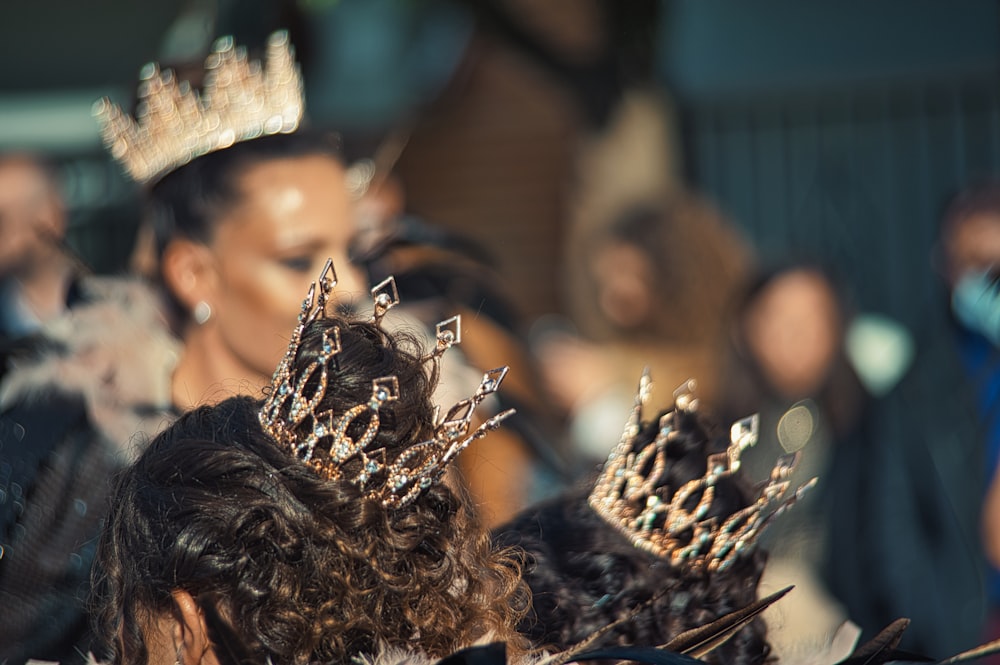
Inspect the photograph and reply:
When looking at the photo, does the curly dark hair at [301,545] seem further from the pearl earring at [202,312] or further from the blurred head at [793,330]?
the blurred head at [793,330]

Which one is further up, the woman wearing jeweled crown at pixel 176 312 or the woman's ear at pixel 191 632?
the woman wearing jeweled crown at pixel 176 312

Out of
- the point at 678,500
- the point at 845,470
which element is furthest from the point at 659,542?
the point at 845,470

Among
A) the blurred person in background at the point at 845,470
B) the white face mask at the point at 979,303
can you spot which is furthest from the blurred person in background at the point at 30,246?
the white face mask at the point at 979,303

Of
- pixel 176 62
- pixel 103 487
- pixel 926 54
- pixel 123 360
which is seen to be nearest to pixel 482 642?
pixel 103 487

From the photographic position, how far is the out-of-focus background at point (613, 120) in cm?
610

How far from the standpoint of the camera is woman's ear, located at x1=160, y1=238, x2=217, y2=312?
2.42 metres

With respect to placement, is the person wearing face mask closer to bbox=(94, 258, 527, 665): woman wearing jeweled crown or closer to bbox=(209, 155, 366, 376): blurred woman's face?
bbox=(209, 155, 366, 376): blurred woman's face

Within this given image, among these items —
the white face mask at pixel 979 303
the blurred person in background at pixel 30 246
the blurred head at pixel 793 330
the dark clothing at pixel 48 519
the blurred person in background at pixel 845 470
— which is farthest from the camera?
the blurred head at pixel 793 330

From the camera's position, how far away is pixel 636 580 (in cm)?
154

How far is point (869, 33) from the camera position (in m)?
6.34

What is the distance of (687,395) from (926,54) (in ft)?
16.8

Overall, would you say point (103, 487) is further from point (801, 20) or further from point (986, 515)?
point (801, 20)

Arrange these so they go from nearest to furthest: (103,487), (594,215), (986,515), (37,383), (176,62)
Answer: (103,487), (37,383), (176,62), (986,515), (594,215)

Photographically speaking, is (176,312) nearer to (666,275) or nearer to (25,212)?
(25,212)
